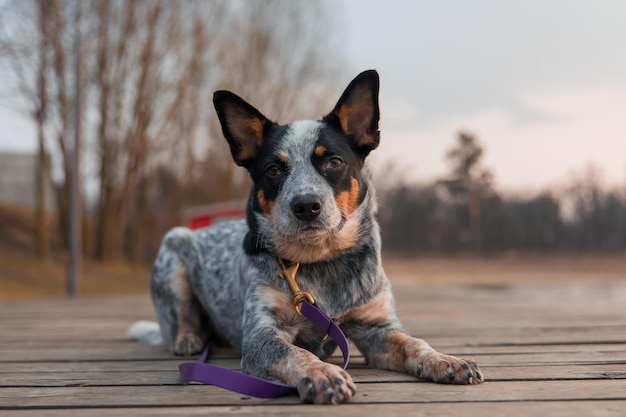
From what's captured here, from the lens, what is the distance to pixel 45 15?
13.1m

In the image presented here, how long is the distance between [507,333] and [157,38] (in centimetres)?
1437

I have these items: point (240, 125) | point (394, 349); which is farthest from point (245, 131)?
point (394, 349)

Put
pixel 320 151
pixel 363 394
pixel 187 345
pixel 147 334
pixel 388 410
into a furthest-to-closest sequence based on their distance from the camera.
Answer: pixel 147 334 < pixel 187 345 < pixel 320 151 < pixel 363 394 < pixel 388 410

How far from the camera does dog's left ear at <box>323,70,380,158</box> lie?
2729 millimetres

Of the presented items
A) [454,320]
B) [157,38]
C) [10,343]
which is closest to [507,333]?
[454,320]

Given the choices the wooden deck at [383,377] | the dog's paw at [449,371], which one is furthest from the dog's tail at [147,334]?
the dog's paw at [449,371]

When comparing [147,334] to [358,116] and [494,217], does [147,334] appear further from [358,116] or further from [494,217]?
[494,217]

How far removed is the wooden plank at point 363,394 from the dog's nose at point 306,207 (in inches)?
27.8

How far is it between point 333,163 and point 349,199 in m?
0.19

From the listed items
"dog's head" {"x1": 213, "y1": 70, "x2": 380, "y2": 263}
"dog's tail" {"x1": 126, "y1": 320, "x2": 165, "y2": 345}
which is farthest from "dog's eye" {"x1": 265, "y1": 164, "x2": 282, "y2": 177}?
"dog's tail" {"x1": 126, "y1": 320, "x2": 165, "y2": 345}

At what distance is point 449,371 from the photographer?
221cm

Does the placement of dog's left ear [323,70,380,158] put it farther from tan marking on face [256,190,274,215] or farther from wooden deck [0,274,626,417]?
wooden deck [0,274,626,417]

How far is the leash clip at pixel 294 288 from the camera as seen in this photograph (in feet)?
8.32

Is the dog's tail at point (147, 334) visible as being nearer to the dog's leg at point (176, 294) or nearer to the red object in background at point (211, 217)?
the dog's leg at point (176, 294)
